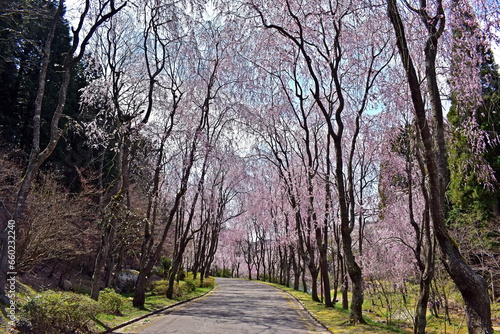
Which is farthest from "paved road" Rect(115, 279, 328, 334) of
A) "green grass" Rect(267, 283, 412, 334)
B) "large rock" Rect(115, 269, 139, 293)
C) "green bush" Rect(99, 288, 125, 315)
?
"large rock" Rect(115, 269, 139, 293)

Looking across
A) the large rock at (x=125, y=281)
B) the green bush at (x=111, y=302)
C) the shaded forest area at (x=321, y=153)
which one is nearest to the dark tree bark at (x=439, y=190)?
the shaded forest area at (x=321, y=153)

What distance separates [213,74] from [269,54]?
12.4 feet

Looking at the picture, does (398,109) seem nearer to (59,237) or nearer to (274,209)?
(59,237)

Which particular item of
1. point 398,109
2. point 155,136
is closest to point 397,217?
point 398,109

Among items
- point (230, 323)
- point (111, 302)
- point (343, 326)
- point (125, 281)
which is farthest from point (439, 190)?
point (125, 281)

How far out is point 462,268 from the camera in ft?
18.1

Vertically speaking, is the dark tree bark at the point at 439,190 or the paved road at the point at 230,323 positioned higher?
the dark tree bark at the point at 439,190

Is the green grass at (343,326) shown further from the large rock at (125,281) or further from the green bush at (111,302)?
the large rock at (125,281)

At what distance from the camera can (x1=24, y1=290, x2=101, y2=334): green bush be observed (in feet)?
21.1

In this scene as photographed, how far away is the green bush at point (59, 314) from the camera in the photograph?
6.44 meters

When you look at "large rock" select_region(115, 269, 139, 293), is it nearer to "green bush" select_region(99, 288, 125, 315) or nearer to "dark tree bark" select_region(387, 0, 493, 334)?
"green bush" select_region(99, 288, 125, 315)

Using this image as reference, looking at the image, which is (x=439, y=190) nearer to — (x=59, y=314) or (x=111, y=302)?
(x=59, y=314)

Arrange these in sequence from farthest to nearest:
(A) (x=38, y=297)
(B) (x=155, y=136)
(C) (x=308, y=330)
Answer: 1. (B) (x=155, y=136)
2. (C) (x=308, y=330)
3. (A) (x=38, y=297)

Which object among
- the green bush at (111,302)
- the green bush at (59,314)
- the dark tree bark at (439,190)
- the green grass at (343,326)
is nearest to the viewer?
the dark tree bark at (439,190)
